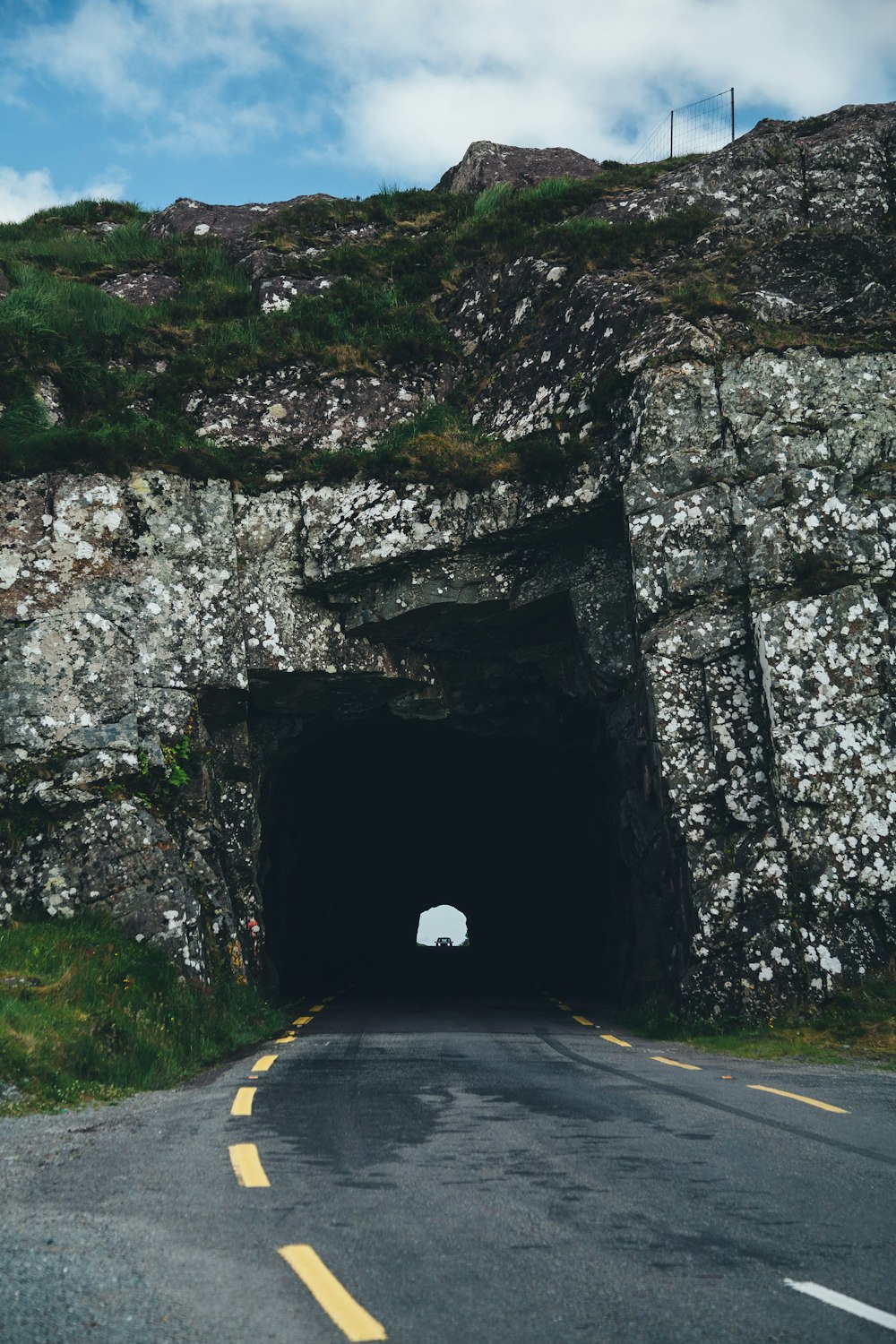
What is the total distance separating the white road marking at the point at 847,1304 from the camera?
4098mm

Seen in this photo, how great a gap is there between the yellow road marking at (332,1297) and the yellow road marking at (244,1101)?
3.80 metres

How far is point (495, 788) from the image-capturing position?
29547 millimetres

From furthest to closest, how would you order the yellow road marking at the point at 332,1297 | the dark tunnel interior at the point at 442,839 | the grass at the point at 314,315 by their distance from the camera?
the dark tunnel interior at the point at 442,839
the grass at the point at 314,315
the yellow road marking at the point at 332,1297

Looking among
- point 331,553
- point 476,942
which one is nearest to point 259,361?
point 331,553

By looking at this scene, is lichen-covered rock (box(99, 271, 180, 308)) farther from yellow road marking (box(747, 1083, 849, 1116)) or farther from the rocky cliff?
yellow road marking (box(747, 1083, 849, 1116))

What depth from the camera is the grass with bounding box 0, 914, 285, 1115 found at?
9750 millimetres

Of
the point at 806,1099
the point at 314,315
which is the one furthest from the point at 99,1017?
the point at 314,315

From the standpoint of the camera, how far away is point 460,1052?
→ 12609 mm

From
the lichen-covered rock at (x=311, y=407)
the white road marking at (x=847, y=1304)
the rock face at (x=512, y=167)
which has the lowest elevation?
the white road marking at (x=847, y=1304)

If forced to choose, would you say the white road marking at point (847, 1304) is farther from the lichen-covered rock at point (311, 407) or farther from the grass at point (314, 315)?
the lichen-covered rock at point (311, 407)

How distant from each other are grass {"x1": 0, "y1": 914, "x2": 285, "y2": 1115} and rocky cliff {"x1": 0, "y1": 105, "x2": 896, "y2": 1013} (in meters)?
0.82

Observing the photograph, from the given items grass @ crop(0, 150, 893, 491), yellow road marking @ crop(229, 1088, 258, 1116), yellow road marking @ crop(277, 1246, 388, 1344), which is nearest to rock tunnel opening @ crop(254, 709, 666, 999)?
grass @ crop(0, 150, 893, 491)

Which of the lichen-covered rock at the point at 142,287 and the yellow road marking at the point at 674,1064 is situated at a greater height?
the lichen-covered rock at the point at 142,287

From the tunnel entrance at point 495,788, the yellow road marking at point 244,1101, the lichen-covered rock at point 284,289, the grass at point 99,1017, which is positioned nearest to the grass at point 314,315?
the lichen-covered rock at point 284,289
